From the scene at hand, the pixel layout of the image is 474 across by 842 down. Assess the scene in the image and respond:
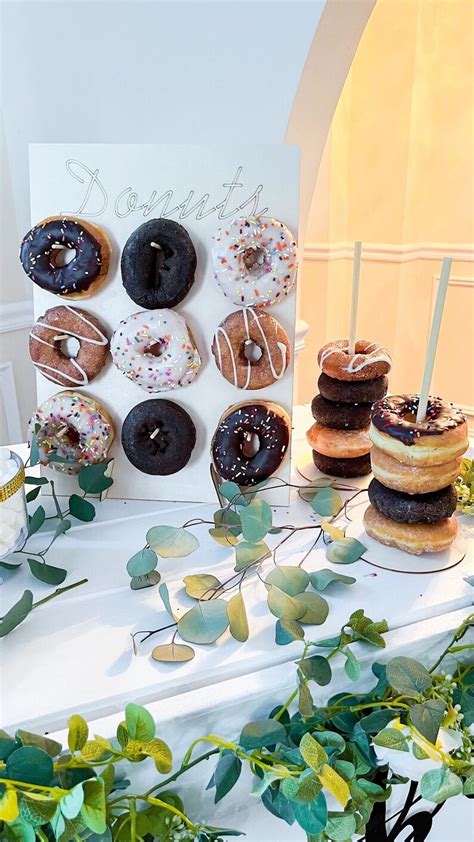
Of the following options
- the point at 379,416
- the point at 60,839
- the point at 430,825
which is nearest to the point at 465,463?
the point at 379,416

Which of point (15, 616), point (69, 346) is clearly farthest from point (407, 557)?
point (69, 346)

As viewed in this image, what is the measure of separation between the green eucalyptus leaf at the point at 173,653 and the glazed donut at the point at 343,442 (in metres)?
0.42

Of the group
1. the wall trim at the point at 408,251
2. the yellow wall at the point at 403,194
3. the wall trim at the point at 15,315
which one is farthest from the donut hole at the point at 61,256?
the wall trim at the point at 408,251

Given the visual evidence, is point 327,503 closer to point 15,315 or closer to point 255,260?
point 255,260

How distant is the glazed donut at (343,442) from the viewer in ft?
3.22

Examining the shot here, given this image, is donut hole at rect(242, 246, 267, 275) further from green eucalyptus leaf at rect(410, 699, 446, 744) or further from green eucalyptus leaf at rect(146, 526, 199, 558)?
green eucalyptus leaf at rect(410, 699, 446, 744)

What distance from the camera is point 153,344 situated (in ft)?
3.05

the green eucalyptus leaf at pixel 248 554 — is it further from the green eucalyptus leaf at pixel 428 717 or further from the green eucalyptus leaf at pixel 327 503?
the green eucalyptus leaf at pixel 428 717

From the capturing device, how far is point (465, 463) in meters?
1.00

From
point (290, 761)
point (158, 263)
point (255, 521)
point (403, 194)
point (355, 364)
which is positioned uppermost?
point (403, 194)

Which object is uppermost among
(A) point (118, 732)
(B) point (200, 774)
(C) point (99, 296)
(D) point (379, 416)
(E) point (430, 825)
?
Result: (C) point (99, 296)

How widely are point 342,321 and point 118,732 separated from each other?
2.82 m

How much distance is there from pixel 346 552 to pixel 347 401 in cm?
25

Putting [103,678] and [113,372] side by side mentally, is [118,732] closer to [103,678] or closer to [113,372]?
[103,678]
